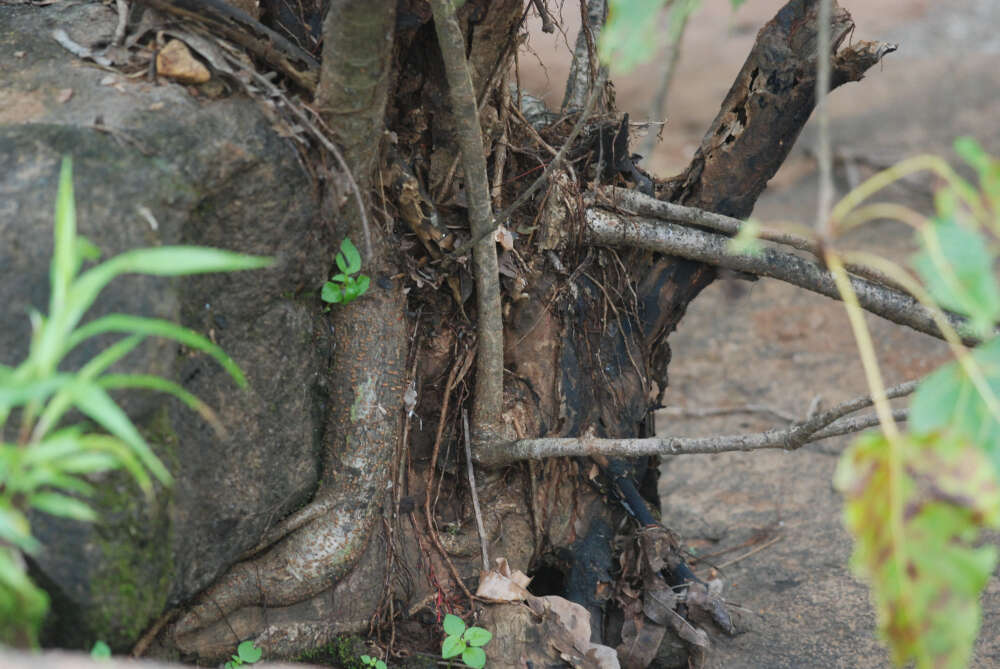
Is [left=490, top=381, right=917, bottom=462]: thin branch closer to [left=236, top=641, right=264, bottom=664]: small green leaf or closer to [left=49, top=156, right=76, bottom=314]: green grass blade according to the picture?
[left=236, top=641, right=264, bottom=664]: small green leaf

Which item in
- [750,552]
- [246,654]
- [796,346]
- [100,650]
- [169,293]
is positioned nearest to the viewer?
[100,650]

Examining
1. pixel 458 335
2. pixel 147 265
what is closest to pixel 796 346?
pixel 458 335

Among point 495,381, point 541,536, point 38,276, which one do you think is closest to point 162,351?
point 38,276

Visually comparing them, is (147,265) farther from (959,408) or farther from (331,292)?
(959,408)

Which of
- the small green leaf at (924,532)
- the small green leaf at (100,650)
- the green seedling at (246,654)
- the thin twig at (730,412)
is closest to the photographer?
the small green leaf at (924,532)

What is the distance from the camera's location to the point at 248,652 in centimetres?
204

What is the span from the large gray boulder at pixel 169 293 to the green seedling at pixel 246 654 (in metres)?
0.21

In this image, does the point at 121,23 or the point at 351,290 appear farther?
the point at 351,290

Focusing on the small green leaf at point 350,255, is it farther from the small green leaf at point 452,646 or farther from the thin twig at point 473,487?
the small green leaf at point 452,646

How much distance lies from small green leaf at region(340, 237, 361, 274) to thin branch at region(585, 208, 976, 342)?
0.87 m

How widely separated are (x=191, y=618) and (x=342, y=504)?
45cm

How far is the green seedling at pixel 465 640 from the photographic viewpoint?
2.14m

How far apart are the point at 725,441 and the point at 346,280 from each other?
3.40 ft

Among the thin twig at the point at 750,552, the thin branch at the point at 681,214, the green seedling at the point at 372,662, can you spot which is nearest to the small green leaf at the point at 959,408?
the green seedling at the point at 372,662
